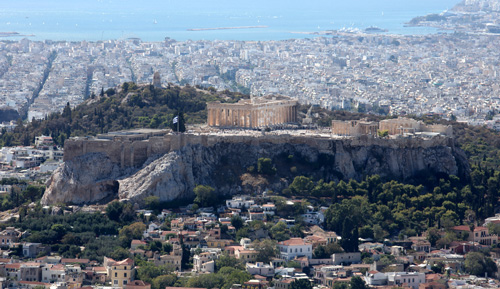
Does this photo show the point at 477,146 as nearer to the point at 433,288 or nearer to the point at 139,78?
the point at 433,288

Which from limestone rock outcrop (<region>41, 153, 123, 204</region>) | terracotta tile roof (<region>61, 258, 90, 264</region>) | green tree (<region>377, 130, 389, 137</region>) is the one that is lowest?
terracotta tile roof (<region>61, 258, 90, 264</region>)

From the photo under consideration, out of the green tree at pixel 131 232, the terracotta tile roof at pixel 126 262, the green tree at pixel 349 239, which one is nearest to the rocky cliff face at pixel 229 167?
the green tree at pixel 131 232

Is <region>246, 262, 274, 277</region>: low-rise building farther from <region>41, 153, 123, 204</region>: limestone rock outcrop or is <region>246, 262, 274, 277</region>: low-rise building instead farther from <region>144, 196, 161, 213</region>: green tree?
<region>41, 153, 123, 204</region>: limestone rock outcrop

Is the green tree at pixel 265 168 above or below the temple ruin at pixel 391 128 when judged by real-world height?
below

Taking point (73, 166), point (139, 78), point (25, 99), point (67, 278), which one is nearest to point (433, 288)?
point (67, 278)

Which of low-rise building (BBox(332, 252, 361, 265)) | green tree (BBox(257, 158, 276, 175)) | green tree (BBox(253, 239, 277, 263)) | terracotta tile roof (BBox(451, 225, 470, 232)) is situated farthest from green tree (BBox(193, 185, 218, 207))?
terracotta tile roof (BBox(451, 225, 470, 232))

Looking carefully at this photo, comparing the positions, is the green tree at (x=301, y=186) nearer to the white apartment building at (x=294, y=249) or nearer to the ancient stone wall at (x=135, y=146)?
the ancient stone wall at (x=135, y=146)
